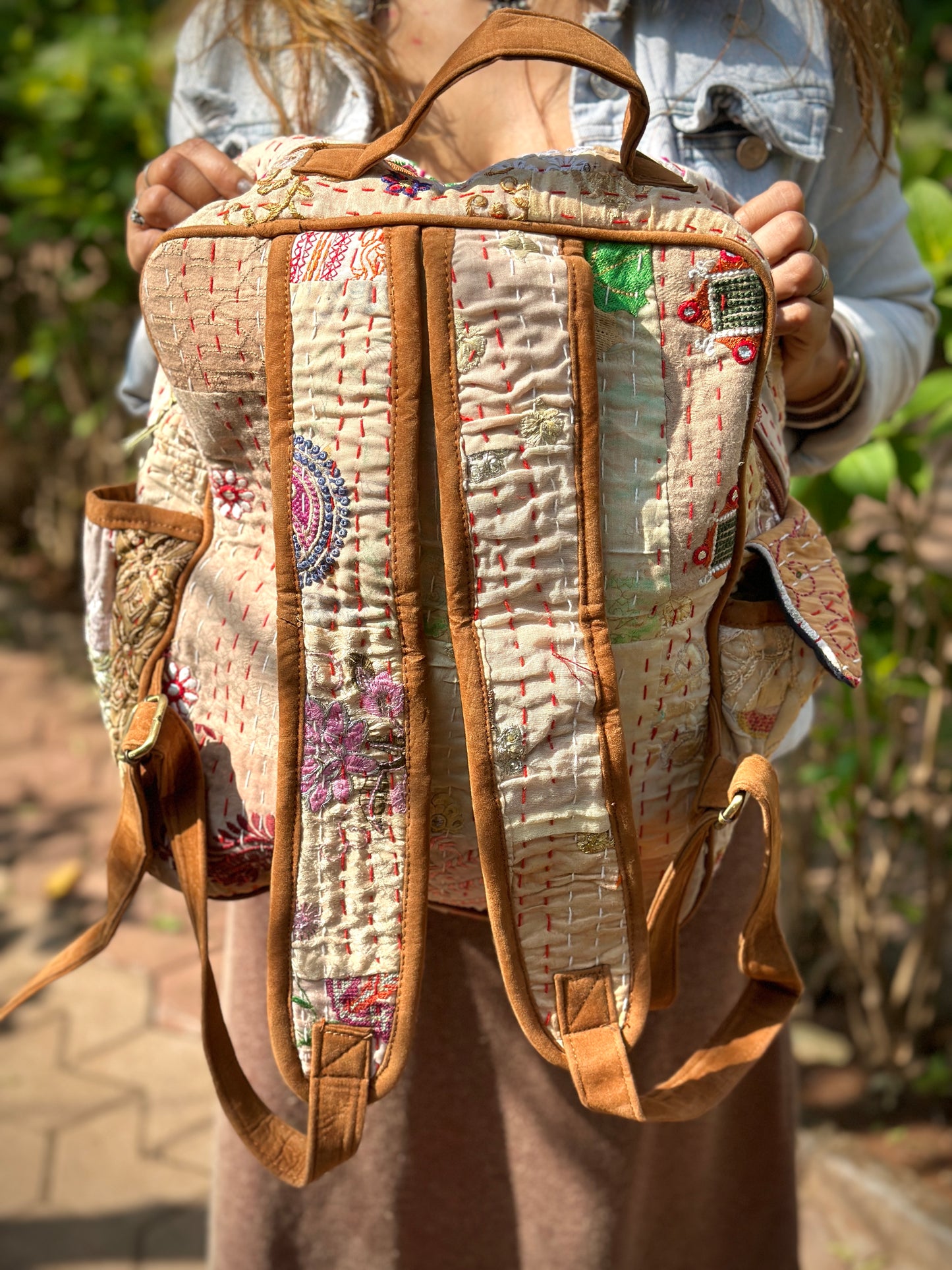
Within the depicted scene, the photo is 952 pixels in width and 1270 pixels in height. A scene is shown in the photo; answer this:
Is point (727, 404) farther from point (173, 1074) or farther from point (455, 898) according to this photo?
point (173, 1074)

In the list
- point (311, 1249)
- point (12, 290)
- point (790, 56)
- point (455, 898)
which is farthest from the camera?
point (12, 290)

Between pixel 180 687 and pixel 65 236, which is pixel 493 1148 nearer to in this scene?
pixel 180 687

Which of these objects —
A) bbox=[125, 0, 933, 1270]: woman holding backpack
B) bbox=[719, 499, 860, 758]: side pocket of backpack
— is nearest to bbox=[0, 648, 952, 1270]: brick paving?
bbox=[125, 0, 933, 1270]: woman holding backpack

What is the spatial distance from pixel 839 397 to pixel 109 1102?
2034 mm

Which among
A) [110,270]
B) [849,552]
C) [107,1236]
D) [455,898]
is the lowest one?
[107,1236]

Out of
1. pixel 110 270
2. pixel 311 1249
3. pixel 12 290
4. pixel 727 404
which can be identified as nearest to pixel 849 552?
pixel 727 404

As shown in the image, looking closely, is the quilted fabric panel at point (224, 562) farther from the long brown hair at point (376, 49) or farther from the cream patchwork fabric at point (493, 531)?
the long brown hair at point (376, 49)

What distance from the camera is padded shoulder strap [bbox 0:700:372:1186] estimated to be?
883mm

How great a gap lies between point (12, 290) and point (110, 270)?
1035mm

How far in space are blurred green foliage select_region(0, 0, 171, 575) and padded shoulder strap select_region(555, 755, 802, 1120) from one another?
2461 mm

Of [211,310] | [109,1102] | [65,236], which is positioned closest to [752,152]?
[211,310]

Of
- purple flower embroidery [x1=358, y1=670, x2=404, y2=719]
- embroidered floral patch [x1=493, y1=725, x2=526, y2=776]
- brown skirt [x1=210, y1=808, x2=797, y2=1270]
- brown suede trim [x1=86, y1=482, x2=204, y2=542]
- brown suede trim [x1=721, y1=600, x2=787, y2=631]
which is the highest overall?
brown suede trim [x1=86, y1=482, x2=204, y2=542]

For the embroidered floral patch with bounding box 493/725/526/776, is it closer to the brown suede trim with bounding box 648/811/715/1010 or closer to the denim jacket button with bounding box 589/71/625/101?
the brown suede trim with bounding box 648/811/715/1010

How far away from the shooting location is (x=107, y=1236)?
6.66 feet
